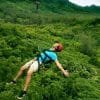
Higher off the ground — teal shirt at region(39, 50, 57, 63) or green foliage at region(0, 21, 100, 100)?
teal shirt at region(39, 50, 57, 63)

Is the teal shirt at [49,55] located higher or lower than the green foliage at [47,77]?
higher

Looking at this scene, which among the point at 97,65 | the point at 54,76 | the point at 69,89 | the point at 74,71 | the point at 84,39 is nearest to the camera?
the point at 69,89

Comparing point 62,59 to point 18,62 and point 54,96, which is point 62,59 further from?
point 54,96

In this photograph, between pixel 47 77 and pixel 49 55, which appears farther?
pixel 47 77

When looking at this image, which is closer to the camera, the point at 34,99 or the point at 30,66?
the point at 30,66

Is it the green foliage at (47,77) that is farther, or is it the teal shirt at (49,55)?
the green foliage at (47,77)

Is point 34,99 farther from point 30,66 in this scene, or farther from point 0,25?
point 0,25

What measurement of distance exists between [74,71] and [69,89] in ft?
11.5

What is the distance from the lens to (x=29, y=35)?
30750 millimetres

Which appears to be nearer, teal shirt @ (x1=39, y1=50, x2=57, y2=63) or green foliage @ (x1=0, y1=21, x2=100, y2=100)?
teal shirt @ (x1=39, y1=50, x2=57, y2=63)

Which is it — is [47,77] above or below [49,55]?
below

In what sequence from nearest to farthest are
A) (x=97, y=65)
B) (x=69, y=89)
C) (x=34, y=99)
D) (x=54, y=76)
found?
1. (x=34, y=99)
2. (x=69, y=89)
3. (x=54, y=76)
4. (x=97, y=65)

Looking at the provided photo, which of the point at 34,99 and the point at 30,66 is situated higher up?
the point at 30,66

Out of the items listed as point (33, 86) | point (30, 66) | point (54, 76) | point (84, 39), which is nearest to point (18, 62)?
point (54, 76)
